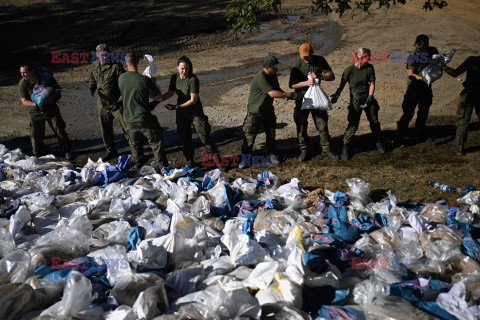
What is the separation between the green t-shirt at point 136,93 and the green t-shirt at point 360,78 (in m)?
2.69

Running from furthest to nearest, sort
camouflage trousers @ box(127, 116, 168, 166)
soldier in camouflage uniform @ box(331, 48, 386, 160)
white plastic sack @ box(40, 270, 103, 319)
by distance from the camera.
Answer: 1. soldier in camouflage uniform @ box(331, 48, 386, 160)
2. camouflage trousers @ box(127, 116, 168, 166)
3. white plastic sack @ box(40, 270, 103, 319)

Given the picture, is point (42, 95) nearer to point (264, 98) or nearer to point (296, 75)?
point (264, 98)

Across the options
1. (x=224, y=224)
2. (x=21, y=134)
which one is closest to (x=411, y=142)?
(x=224, y=224)

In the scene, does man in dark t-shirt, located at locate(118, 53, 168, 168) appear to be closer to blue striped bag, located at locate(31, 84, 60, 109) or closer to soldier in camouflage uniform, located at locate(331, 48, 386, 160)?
blue striped bag, located at locate(31, 84, 60, 109)

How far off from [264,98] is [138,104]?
5.45 feet

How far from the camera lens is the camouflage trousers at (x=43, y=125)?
6.02 metres

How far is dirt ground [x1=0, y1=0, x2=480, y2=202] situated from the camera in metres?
5.68

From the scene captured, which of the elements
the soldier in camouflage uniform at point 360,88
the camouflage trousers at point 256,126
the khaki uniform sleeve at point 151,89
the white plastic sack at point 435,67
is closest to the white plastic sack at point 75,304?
the khaki uniform sleeve at point 151,89

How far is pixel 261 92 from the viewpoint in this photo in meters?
5.50

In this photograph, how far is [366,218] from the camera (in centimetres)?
397

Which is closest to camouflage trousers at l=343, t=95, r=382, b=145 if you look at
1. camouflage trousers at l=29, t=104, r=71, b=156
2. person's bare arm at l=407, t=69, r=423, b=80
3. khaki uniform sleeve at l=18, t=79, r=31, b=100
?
person's bare arm at l=407, t=69, r=423, b=80

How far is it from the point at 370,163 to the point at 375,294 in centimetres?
332

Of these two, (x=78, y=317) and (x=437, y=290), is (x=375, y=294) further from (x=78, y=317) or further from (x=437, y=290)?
(x=78, y=317)

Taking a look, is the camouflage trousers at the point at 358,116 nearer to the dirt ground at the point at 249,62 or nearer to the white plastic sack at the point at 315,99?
the dirt ground at the point at 249,62
